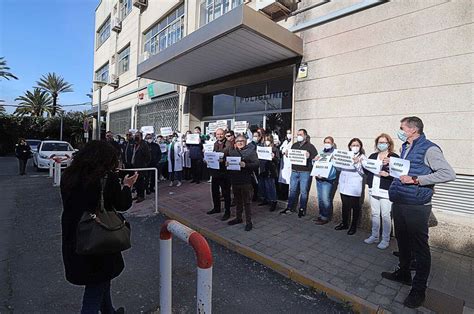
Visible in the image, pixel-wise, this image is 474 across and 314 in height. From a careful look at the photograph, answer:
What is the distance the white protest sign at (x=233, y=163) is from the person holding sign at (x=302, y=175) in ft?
5.22

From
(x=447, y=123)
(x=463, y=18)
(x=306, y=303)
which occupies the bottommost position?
(x=306, y=303)

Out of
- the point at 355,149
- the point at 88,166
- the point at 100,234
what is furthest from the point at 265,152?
the point at 100,234

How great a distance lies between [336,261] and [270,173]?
2805 millimetres

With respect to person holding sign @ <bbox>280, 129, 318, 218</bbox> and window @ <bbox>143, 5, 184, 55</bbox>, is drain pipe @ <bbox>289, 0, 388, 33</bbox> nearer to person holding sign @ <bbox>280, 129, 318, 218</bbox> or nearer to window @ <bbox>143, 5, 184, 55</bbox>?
person holding sign @ <bbox>280, 129, 318, 218</bbox>

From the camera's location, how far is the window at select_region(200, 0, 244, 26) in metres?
10.1

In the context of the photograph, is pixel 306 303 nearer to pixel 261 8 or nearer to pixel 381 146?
pixel 381 146

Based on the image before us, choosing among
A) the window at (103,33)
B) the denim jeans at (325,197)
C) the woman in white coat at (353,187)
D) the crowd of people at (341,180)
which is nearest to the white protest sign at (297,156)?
the crowd of people at (341,180)

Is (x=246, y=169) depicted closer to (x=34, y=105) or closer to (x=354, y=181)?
(x=354, y=181)

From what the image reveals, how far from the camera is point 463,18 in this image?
4652mm

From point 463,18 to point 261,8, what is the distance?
4797 millimetres

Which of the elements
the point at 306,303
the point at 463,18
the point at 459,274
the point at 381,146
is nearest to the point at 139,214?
the point at 306,303

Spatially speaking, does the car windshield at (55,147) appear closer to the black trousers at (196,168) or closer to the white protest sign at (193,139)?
the black trousers at (196,168)

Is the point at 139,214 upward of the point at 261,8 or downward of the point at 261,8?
downward

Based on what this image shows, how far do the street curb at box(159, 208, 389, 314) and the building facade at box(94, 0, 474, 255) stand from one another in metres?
2.60
